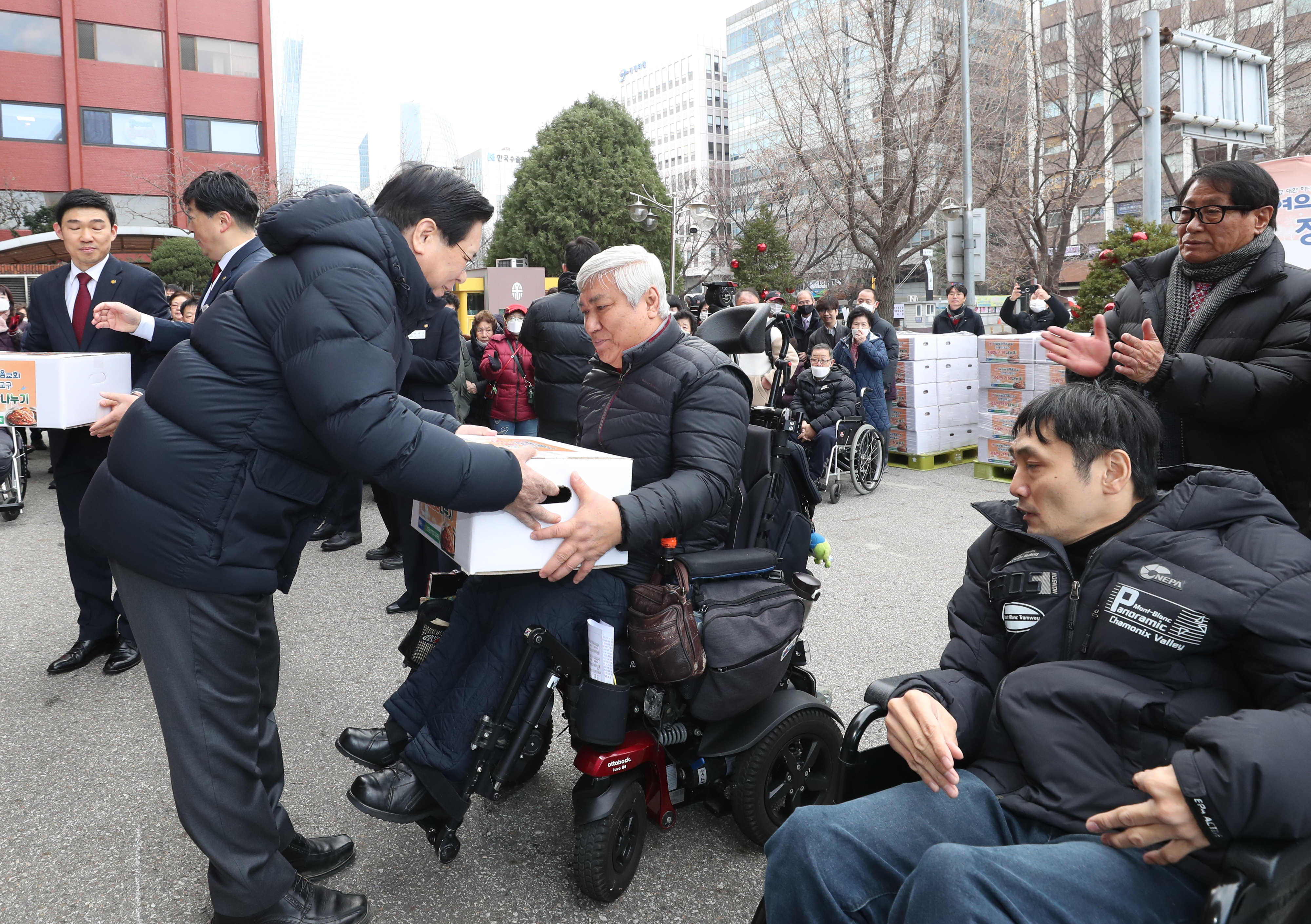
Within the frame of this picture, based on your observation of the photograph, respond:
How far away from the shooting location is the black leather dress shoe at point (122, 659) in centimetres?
409

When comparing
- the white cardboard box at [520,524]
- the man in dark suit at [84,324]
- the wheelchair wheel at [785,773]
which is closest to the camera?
the white cardboard box at [520,524]

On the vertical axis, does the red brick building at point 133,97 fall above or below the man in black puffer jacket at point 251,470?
above

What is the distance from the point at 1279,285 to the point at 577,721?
2632 mm

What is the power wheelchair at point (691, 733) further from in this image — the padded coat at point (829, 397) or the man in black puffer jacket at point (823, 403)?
the padded coat at point (829, 397)

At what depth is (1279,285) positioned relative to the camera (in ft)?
9.45

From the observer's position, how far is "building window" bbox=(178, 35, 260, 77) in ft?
105

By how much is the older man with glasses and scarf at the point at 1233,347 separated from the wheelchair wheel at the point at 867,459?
515cm

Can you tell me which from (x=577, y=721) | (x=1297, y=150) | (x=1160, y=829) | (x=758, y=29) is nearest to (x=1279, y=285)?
(x=1160, y=829)

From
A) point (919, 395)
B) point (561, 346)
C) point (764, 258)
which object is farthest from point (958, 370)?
point (764, 258)

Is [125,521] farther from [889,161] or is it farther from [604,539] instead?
[889,161]

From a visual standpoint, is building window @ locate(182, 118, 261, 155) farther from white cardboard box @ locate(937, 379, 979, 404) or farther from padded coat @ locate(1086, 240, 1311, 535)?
padded coat @ locate(1086, 240, 1311, 535)

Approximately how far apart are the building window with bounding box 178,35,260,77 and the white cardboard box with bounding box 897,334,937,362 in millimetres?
32263

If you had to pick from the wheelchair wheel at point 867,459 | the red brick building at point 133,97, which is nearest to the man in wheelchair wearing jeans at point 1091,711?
the wheelchair wheel at point 867,459

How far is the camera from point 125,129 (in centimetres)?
3109
